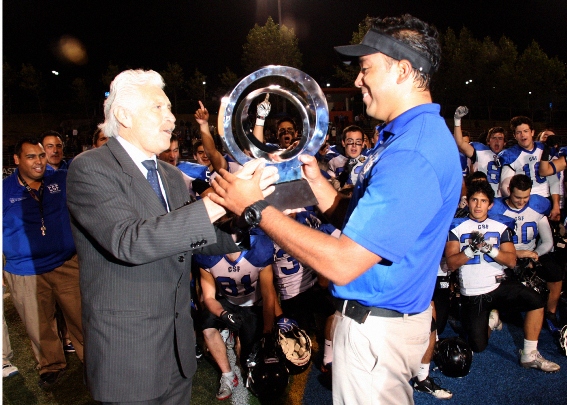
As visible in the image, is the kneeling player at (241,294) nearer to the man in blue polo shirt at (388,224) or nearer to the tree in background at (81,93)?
the man in blue polo shirt at (388,224)

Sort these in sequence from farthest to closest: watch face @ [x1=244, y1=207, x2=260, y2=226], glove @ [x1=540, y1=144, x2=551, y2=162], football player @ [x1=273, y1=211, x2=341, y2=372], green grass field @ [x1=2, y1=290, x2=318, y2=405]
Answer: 1. glove @ [x1=540, y1=144, x2=551, y2=162]
2. football player @ [x1=273, y1=211, x2=341, y2=372]
3. green grass field @ [x1=2, y1=290, x2=318, y2=405]
4. watch face @ [x1=244, y1=207, x2=260, y2=226]

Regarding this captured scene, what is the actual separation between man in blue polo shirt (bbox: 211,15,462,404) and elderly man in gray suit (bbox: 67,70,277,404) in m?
0.31

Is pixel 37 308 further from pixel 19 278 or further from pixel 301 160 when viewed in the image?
pixel 301 160

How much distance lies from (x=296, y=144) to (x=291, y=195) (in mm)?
334

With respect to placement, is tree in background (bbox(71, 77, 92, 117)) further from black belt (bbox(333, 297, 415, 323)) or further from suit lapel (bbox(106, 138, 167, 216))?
black belt (bbox(333, 297, 415, 323))

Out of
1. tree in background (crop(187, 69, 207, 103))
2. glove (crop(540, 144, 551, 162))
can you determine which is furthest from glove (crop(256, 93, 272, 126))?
tree in background (crop(187, 69, 207, 103))

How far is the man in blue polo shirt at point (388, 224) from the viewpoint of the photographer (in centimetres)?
163

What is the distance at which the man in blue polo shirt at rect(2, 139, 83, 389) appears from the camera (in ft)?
14.1

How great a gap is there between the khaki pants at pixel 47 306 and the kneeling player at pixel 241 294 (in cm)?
139

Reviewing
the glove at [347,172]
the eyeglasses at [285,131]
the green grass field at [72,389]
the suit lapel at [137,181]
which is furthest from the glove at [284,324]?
the eyeglasses at [285,131]

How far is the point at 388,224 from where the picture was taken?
1.61m

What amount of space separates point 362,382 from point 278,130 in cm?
508

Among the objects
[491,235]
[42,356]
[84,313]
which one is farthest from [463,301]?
[42,356]

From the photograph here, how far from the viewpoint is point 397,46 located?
1.84 meters
